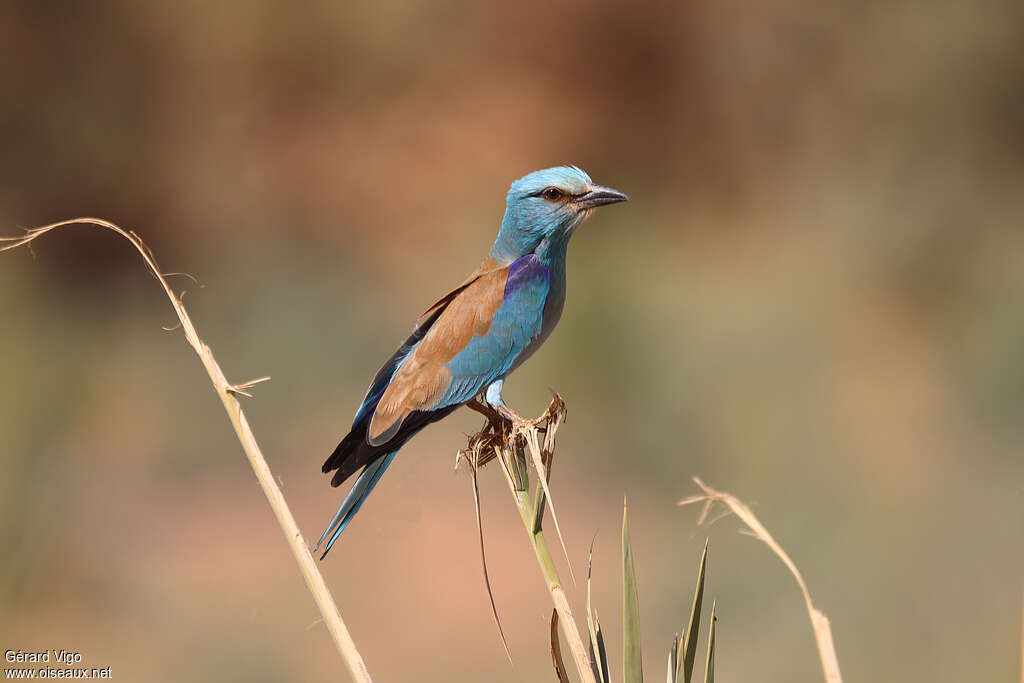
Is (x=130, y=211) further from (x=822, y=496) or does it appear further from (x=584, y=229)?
(x=822, y=496)

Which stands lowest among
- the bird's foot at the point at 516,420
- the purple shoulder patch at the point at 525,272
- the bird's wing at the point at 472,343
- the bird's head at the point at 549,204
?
the bird's foot at the point at 516,420

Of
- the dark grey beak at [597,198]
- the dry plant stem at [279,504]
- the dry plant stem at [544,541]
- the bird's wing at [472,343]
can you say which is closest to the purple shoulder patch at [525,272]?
the bird's wing at [472,343]

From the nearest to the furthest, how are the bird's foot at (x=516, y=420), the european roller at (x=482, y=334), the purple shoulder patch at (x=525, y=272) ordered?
the bird's foot at (x=516, y=420) → the european roller at (x=482, y=334) → the purple shoulder patch at (x=525, y=272)

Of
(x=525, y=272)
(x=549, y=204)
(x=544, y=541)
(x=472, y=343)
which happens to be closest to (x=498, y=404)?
(x=472, y=343)

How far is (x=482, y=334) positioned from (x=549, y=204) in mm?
225

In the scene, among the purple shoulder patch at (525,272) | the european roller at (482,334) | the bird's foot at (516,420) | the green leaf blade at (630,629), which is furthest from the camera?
the purple shoulder patch at (525,272)

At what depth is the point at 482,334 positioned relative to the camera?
4.28ft

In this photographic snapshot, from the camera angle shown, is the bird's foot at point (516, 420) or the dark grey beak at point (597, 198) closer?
the bird's foot at point (516, 420)

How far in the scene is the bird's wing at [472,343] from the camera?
1.27 metres

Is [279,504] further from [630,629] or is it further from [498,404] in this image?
[498,404]

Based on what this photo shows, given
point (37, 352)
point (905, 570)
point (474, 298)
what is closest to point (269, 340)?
point (37, 352)

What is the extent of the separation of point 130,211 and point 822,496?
3.68 m

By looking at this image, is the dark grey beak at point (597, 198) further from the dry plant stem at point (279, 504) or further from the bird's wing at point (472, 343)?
the dry plant stem at point (279, 504)

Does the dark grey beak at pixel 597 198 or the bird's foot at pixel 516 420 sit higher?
the dark grey beak at pixel 597 198
